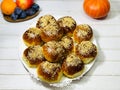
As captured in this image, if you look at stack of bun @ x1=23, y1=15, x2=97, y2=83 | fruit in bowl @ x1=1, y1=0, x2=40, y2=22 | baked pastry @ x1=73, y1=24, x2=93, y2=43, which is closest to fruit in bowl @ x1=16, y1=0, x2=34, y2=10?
fruit in bowl @ x1=1, y1=0, x2=40, y2=22

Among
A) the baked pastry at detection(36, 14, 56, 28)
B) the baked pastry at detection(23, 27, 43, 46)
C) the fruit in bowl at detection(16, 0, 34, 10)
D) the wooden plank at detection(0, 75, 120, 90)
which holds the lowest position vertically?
the wooden plank at detection(0, 75, 120, 90)

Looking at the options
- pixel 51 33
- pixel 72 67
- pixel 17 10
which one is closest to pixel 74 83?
pixel 72 67

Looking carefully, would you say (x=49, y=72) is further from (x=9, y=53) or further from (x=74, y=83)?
(x=9, y=53)

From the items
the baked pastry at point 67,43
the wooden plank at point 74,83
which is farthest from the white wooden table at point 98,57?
the baked pastry at point 67,43

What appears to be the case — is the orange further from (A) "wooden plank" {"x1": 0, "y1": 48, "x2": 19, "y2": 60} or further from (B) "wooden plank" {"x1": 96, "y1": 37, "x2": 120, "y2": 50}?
(B) "wooden plank" {"x1": 96, "y1": 37, "x2": 120, "y2": 50}

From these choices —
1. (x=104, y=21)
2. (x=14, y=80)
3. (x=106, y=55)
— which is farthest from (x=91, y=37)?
(x=14, y=80)

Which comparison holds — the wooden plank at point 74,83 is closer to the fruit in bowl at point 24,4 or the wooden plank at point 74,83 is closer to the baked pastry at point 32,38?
the baked pastry at point 32,38

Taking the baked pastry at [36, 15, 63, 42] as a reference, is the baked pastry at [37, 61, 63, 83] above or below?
below
